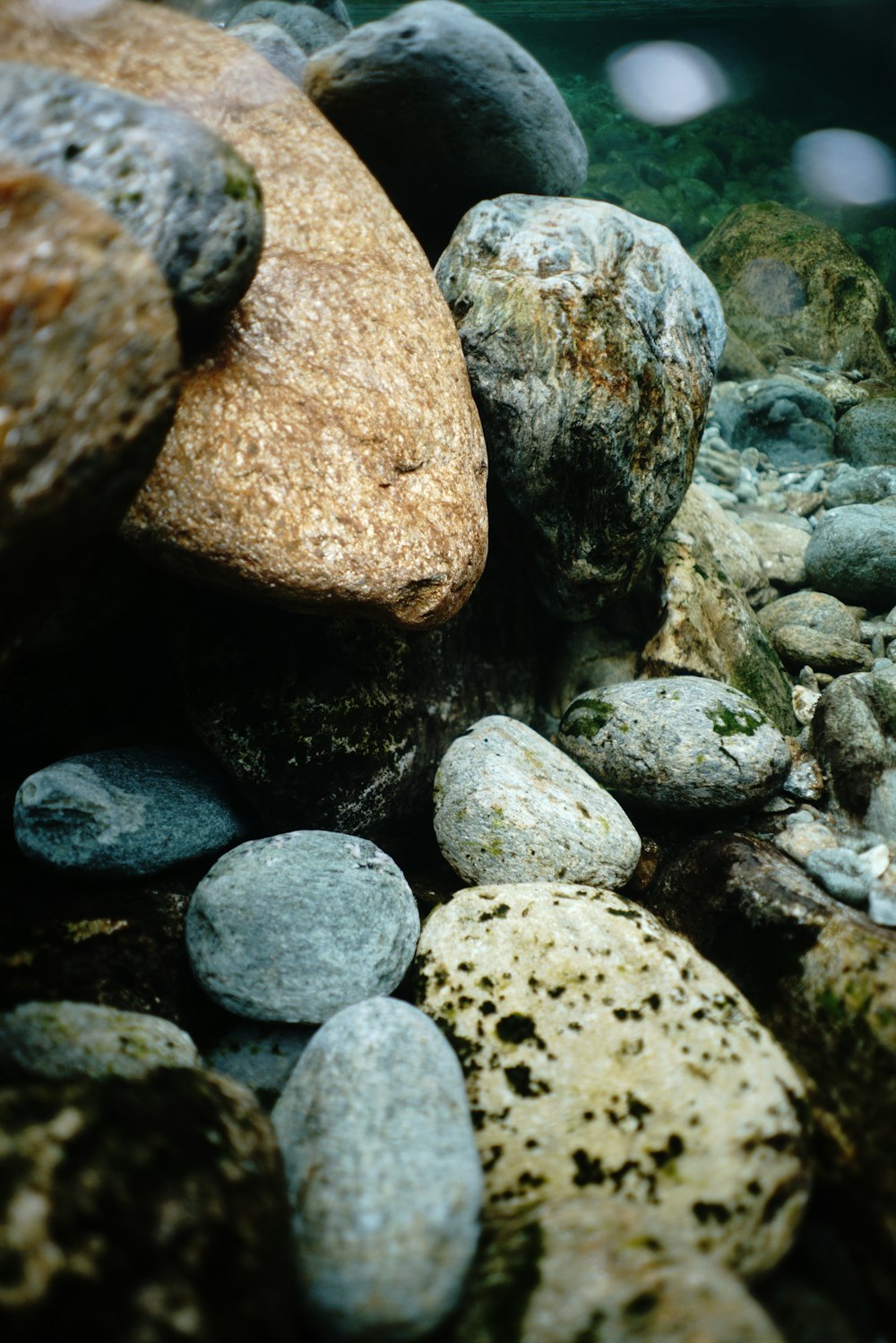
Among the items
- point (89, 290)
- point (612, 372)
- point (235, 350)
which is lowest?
point (612, 372)

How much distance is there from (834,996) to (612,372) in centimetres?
252

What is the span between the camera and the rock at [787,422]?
5.88 m

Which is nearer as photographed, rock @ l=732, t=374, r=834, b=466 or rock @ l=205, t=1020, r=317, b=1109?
rock @ l=205, t=1020, r=317, b=1109

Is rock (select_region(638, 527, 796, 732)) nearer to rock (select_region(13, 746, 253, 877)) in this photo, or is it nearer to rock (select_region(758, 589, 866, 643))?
rock (select_region(758, 589, 866, 643))

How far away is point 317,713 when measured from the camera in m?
2.73

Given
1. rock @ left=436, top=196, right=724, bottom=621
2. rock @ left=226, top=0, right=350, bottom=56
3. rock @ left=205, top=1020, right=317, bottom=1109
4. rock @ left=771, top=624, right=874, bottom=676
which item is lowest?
rock @ left=205, top=1020, right=317, bottom=1109

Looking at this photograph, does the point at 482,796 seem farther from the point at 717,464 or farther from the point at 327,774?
the point at 717,464

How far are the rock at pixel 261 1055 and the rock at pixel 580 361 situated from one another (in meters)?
2.35

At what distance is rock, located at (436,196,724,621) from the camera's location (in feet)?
9.55

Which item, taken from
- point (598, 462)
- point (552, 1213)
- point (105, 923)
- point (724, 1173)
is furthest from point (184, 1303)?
point (598, 462)

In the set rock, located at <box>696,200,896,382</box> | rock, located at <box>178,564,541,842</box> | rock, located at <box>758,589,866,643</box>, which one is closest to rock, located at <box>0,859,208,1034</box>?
rock, located at <box>178,564,541,842</box>

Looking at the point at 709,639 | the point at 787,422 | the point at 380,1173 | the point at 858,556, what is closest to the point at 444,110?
the point at 709,639

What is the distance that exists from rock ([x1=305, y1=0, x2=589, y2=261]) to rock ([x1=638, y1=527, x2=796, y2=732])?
204cm

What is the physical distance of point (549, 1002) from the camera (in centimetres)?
217
